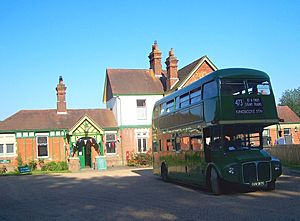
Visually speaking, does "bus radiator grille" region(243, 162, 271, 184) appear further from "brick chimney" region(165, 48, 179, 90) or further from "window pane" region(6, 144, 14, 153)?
"window pane" region(6, 144, 14, 153)

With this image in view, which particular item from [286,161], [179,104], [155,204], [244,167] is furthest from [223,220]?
[286,161]

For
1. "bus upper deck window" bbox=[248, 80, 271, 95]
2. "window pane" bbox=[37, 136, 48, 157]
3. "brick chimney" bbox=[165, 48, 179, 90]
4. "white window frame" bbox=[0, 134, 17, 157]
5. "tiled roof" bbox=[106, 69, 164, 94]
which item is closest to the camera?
"bus upper deck window" bbox=[248, 80, 271, 95]

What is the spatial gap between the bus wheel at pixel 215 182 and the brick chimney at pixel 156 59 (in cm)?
2680

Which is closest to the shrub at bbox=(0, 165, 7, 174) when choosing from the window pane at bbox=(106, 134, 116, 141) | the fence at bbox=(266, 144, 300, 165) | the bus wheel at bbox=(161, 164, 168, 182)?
the window pane at bbox=(106, 134, 116, 141)

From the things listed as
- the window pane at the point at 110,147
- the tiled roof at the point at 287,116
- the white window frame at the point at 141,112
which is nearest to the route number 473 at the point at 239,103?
the white window frame at the point at 141,112

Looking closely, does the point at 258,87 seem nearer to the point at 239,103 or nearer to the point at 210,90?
the point at 239,103

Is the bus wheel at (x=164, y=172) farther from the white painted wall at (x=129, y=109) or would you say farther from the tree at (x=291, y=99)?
the tree at (x=291, y=99)

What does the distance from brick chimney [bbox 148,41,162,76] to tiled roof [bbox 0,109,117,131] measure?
6.33 metres

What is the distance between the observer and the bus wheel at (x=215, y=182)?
1373 cm

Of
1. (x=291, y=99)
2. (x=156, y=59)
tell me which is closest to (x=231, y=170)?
(x=156, y=59)

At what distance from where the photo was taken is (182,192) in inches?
612

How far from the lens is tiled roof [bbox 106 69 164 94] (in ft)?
123

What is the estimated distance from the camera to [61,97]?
37656 mm

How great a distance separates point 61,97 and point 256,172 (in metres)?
27.2
